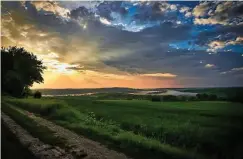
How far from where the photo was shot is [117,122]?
1652cm

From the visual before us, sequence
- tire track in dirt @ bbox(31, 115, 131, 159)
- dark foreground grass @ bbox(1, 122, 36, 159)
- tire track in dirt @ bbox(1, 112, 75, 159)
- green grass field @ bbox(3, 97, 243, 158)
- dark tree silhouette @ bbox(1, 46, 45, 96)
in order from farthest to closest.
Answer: dark tree silhouette @ bbox(1, 46, 45, 96), green grass field @ bbox(3, 97, 243, 158), tire track in dirt @ bbox(31, 115, 131, 159), tire track in dirt @ bbox(1, 112, 75, 159), dark foreground grass @ bbox(1, 122, 36, 159)

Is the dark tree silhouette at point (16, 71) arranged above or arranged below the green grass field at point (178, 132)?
above

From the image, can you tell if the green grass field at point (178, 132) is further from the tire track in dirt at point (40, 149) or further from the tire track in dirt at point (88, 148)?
the tire track in dirt at point (40, 149)

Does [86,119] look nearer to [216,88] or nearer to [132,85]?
[132,85]

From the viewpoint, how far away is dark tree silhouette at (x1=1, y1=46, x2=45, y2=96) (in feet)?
103

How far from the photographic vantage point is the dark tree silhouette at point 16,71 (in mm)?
31416

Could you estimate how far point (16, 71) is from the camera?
109ft

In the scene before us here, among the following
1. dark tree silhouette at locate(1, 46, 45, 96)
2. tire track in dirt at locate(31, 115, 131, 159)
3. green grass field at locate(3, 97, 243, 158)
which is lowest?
tire track in dirt at locate(31, 115, 131, 159)

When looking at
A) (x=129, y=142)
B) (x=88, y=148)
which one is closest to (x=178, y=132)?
(x=129, y=142)

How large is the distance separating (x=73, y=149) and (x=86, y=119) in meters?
8.01

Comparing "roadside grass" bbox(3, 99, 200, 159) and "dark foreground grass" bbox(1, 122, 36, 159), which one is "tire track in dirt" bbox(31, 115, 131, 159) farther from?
"dark foreground grass" bbox(1, 122, 36, 159)

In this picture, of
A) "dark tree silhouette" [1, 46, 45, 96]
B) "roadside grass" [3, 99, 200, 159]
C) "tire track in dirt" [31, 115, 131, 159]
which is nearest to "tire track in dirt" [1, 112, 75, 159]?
"tire track in dirt" [31, 115, 131, 159]

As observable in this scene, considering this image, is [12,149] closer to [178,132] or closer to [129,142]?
[129,142]

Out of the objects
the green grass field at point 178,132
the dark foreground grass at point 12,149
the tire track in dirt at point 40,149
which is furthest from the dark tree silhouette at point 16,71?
the tire track in dirt at point 40,149
